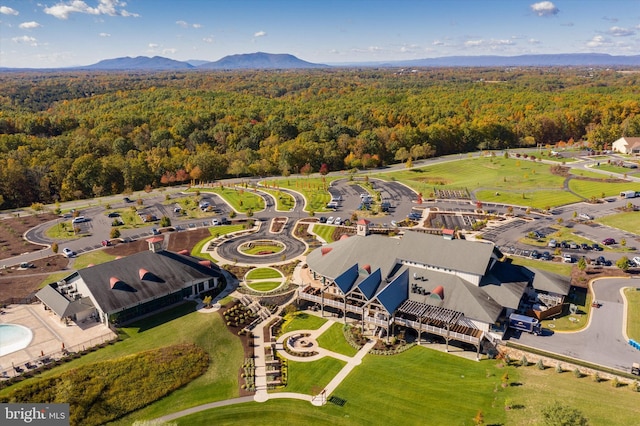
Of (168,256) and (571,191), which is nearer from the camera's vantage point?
(168,256)

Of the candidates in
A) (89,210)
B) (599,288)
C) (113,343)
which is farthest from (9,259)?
(599,288)

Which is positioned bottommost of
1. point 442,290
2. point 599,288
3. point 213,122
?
point 599,288

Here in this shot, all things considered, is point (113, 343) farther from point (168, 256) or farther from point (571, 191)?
point (571, 191)

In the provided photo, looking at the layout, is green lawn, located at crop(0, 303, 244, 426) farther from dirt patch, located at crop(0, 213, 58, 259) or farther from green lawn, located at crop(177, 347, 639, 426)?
dirt patch, located at crop(0, 213, 58, 259)

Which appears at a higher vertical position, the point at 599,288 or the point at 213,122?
the point at 213,122

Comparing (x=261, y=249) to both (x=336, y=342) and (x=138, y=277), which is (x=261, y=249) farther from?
(x=336, y=342)

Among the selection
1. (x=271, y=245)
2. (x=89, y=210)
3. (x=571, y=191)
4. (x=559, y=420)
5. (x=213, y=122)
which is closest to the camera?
(x=559, y=420)

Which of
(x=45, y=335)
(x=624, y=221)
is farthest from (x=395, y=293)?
(x=624, y=221)

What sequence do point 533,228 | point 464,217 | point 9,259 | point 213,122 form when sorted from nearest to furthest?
point 9,259
point 533,228
point 464,217
point 213,122
